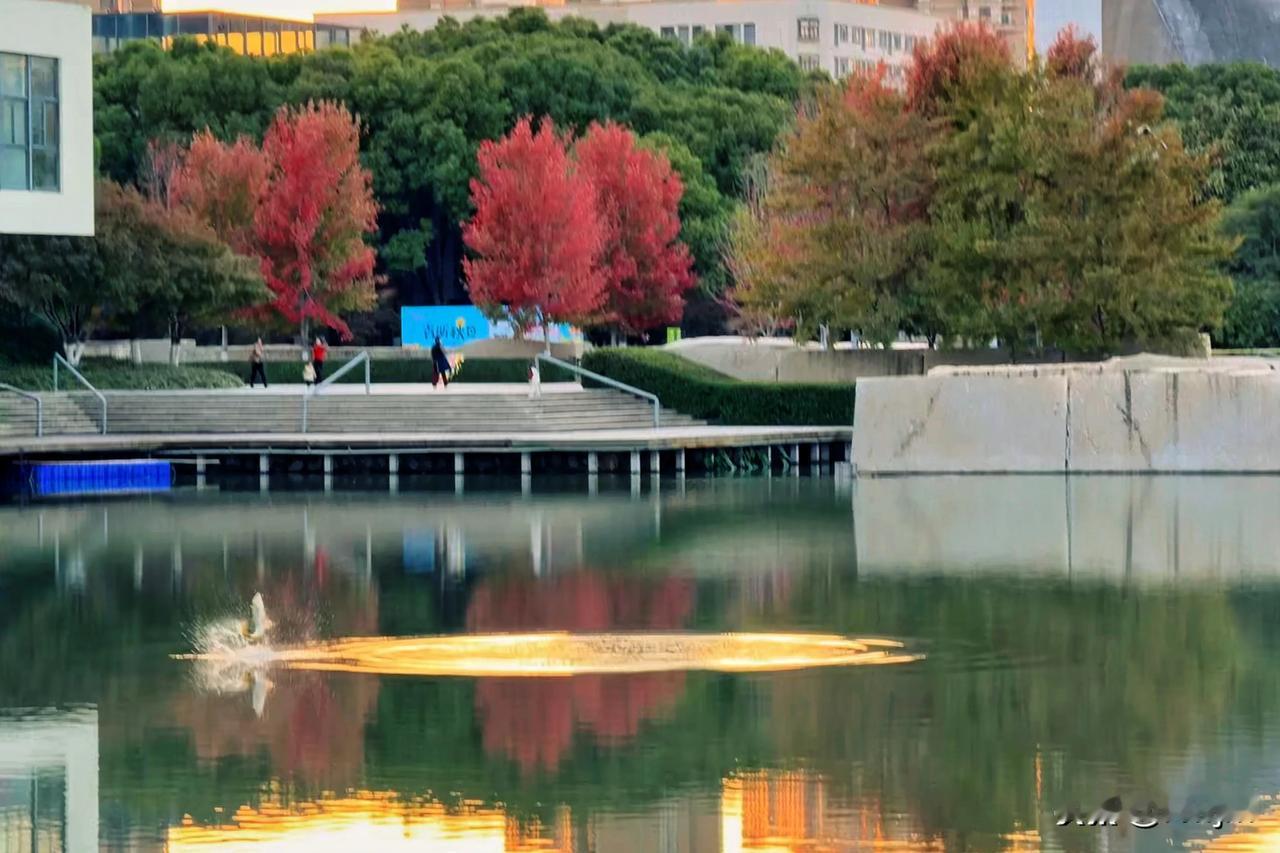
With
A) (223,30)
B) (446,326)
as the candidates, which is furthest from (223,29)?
(446,326)

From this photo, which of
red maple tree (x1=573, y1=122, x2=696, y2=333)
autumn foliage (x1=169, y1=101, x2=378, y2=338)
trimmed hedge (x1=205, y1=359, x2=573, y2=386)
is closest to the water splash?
trimmed hedge (x1=205, y1=359, x2=573, y2=386)

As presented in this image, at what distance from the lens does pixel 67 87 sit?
157ft

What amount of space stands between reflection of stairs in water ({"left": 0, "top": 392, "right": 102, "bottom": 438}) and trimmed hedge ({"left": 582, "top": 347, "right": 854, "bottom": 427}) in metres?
8.76

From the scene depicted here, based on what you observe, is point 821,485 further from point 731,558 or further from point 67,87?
point 67,87

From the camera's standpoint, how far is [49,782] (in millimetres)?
16781

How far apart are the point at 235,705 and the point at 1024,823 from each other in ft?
21.8

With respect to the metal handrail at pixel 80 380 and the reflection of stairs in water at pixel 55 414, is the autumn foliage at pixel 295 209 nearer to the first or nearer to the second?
the metal handrail at pixel 80 380

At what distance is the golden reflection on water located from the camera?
2105cm

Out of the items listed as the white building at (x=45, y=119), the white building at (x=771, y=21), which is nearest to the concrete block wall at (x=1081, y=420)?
the white building at (x=45, y=119)

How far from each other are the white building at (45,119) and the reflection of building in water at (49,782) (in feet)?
94.4

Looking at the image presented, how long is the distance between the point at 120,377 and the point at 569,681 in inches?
1229

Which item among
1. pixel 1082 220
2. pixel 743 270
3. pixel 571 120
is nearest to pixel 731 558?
pixel 1082 220

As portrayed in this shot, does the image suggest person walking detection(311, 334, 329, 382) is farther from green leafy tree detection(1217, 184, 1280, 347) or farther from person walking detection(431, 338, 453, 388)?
green leafy tree detection(1217, 184, 1280, 347)

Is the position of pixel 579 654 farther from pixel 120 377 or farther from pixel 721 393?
pixel 120 377
